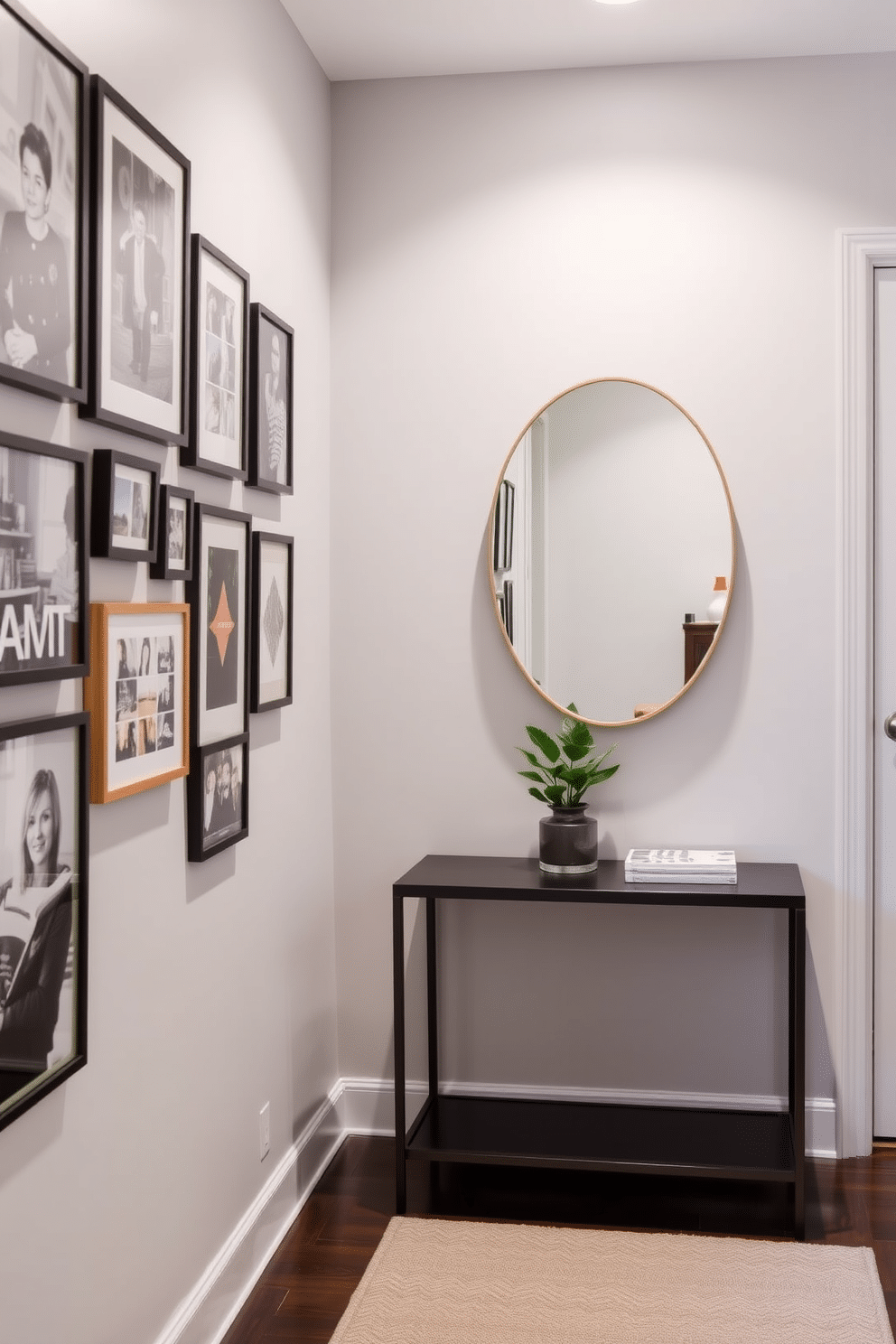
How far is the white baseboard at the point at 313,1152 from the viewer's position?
203cm

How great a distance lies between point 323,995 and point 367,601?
95 centimetres

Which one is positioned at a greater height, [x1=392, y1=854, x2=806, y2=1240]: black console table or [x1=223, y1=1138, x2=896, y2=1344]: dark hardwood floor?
[x1=392, y1=854, x2=806, y2=1240]: black console table

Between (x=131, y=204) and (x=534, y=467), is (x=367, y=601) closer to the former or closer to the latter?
(x=534, y=467)

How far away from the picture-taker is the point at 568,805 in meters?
2.67

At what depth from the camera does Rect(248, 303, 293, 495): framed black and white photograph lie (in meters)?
2.29

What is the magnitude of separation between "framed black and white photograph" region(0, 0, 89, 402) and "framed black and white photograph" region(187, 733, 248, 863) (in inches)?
27.9

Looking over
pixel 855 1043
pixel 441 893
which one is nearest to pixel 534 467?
pixel 441 893

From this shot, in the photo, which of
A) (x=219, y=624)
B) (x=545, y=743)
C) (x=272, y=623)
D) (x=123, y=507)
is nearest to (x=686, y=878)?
(x=545, y=743)

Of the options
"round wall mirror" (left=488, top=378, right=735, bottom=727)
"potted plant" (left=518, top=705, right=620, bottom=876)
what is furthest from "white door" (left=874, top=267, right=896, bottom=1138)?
"potted plant" (left=518, top=705, right=620, bottom=876)

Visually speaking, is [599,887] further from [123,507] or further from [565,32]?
[565,32]

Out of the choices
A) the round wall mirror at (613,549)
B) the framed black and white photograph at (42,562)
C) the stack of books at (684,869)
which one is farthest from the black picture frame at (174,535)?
the stack of books at (684,869)

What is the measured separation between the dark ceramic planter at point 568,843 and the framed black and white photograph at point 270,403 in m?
0.92

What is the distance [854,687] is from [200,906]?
5.19ft

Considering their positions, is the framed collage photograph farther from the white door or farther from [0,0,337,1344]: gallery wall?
the white door
